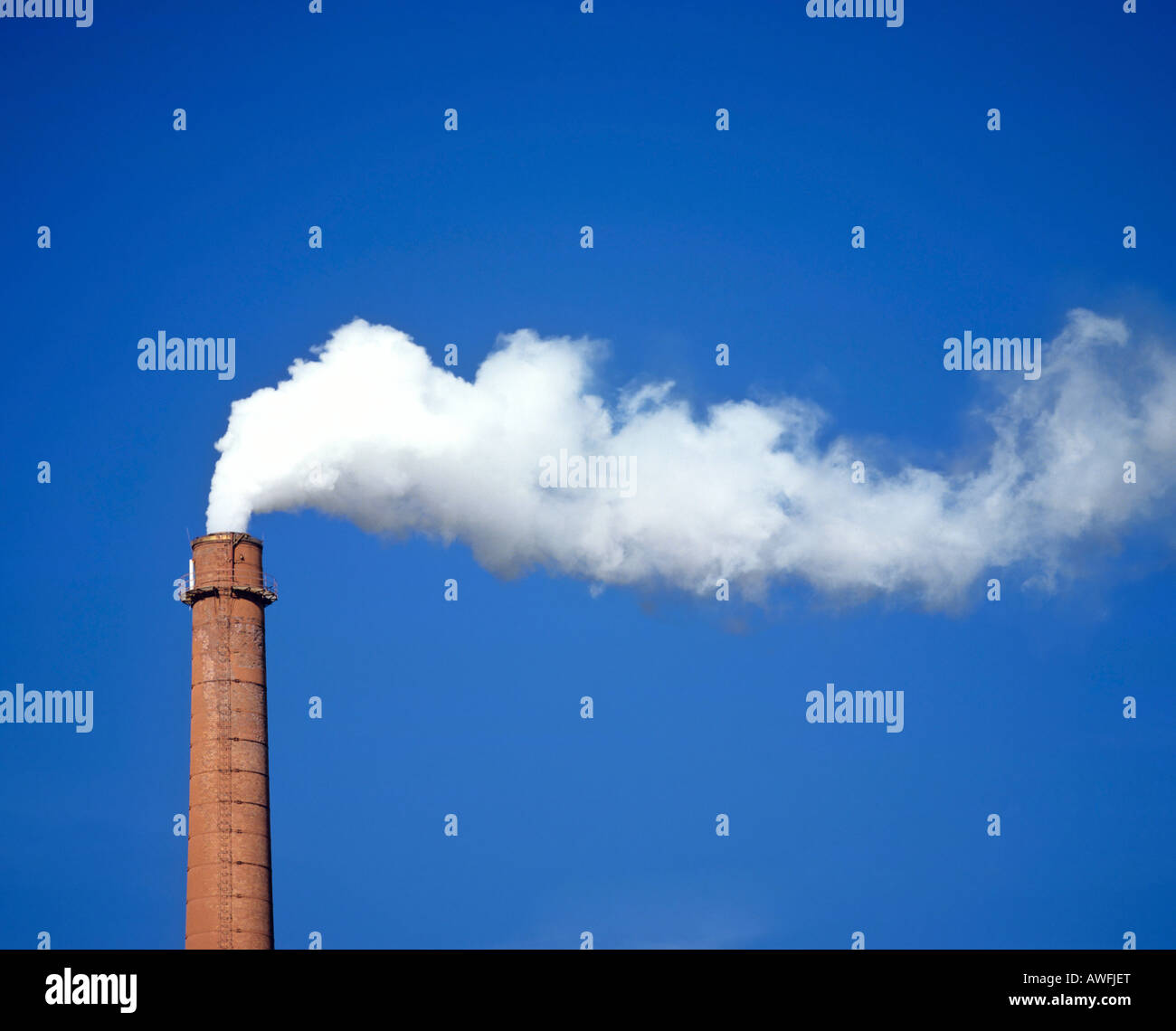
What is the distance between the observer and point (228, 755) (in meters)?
49.7

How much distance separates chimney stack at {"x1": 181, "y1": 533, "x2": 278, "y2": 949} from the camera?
161 feet

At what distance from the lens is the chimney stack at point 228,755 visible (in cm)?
4912

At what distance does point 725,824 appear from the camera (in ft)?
203
